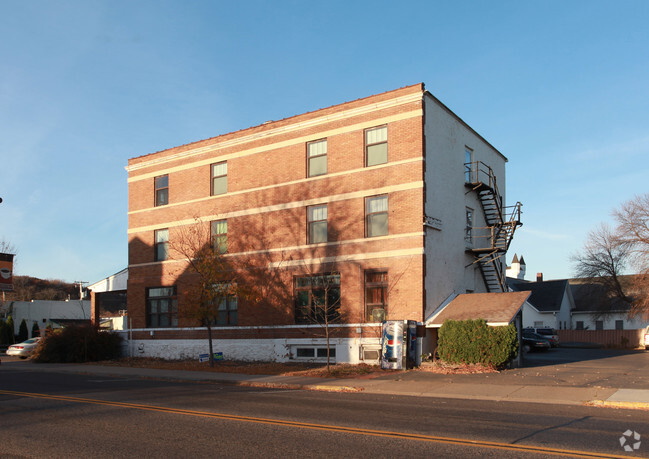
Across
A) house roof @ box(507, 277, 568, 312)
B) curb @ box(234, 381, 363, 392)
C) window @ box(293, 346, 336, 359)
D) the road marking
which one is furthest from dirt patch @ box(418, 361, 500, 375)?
house roof @ box(507, 277, 568, 312)

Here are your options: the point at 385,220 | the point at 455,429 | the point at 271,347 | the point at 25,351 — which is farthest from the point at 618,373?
the point at 25,351

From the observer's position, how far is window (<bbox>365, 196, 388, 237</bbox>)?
24812mm

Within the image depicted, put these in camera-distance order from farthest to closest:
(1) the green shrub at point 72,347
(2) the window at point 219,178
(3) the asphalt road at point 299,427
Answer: (2) the window at point 219,178, (1) the green shrub at point 72,347, (3) the asphalt road at point 299,427

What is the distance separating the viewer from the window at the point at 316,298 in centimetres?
2561

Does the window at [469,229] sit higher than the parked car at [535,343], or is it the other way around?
the window at [469,229]

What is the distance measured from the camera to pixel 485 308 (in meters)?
22.8

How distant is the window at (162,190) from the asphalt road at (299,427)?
18.3m

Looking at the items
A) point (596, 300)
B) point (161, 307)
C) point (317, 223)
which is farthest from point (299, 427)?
point (596, 300)

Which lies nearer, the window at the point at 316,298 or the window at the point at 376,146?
the window at the point at 376,146

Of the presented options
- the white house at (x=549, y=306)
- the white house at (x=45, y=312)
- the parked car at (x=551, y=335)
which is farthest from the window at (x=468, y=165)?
the white house at (x=45, y=312)

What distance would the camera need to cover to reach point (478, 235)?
1147 inches

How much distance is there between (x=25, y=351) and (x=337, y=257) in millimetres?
21717

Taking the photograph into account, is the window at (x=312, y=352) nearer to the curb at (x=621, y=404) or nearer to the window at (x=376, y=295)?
the window at (x=376, y=295)

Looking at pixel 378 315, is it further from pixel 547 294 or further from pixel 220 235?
pixel 547 294
